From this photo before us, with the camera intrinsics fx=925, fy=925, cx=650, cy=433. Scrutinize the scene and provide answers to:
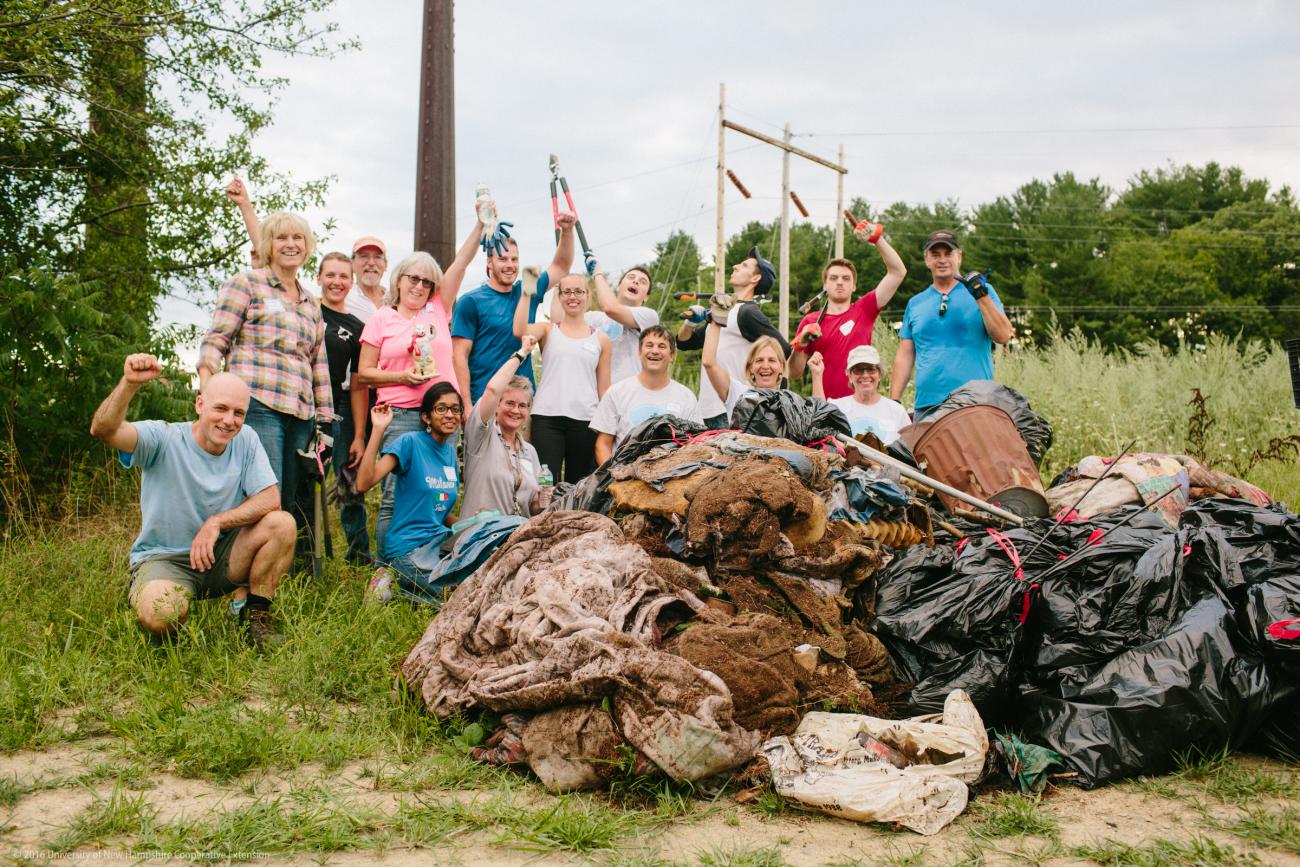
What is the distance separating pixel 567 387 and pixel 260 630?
7.53 feet

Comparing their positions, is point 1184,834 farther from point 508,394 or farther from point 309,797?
point 508,394

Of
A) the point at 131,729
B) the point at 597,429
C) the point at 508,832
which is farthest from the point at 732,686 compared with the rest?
the point at 597,429

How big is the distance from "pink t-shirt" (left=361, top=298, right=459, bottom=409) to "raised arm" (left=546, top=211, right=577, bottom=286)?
913 millimetres

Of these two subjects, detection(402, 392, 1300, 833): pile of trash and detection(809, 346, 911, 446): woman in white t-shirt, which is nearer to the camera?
detection(402, 392, 1300, 833): pile of trash

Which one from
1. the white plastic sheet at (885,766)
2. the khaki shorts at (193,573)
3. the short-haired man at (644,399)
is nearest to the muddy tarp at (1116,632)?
the white plastic sheet at (885,766)

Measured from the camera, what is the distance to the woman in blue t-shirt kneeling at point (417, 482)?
Answer: 4.81 meters

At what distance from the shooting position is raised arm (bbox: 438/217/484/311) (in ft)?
18.5

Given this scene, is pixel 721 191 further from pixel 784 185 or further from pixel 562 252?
pixel 562 252

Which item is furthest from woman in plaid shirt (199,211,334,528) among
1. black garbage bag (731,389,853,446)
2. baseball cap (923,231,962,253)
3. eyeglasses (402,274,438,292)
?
baseball cap (923,231,962,253)

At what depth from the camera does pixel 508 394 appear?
17.4 ft

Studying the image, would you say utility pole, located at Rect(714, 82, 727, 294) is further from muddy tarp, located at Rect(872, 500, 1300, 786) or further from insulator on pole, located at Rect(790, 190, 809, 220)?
muddy tarp, located at Rect(872, 500, 1300, 786)

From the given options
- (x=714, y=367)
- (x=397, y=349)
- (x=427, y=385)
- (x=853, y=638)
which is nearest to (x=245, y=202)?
(x=397, y=349)

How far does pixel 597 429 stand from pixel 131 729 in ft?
9.55

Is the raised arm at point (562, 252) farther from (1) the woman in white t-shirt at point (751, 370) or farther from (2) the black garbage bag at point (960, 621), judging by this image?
(2) the black garbage bag at point (960, 621)
